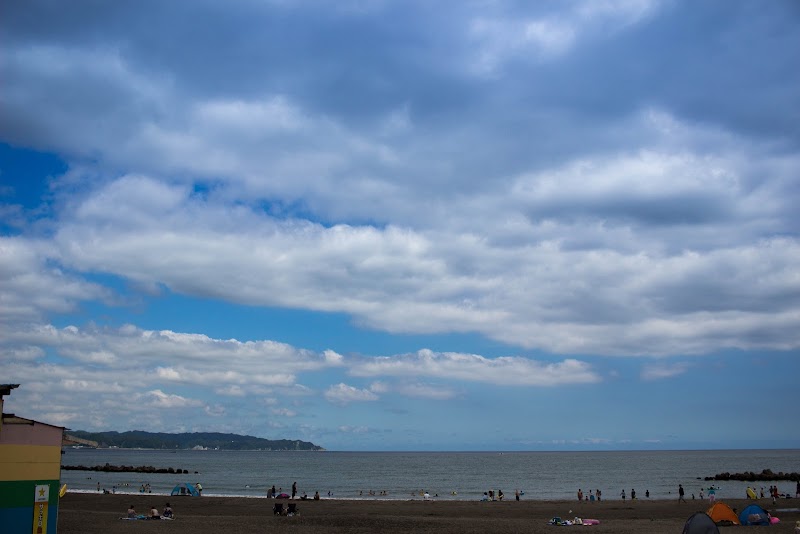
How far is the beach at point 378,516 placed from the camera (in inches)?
1095

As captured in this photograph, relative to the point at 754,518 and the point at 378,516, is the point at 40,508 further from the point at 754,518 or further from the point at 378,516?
the point at 754,518

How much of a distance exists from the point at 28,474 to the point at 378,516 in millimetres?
20550

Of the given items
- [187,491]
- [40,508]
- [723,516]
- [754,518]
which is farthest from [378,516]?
[187,491]

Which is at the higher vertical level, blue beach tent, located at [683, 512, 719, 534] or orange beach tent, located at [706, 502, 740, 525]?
blue beach tent, located at [683, 512, 719, 534]

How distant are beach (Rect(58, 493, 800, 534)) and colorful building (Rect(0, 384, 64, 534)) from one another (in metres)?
10.2

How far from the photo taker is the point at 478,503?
45.3 m

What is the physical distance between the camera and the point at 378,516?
109 feet

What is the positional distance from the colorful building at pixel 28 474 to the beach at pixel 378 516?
33.6ft

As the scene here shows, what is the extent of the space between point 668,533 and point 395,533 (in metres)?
11.1

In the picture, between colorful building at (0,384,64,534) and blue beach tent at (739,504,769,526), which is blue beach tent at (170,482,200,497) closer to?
colorful building at (0,384,64,534)

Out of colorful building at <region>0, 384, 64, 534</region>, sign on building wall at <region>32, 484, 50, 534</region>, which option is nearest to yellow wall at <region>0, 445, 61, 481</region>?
colorful building at <region>0, 384, 64, 534</region>

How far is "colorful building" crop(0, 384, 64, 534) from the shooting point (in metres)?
15.4

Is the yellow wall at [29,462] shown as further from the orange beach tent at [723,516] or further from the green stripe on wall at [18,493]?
the orange beach tent at [723,516]

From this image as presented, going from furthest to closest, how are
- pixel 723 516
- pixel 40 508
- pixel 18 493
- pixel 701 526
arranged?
pixel 723 516, pixel 701 526, pixel 40 508, pixel 18 493
